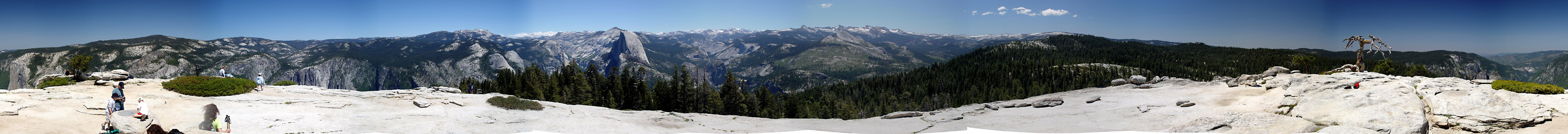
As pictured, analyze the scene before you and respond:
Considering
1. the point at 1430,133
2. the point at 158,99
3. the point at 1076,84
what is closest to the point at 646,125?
the point at 158,99

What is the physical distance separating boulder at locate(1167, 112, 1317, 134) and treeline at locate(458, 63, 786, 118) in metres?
44.8

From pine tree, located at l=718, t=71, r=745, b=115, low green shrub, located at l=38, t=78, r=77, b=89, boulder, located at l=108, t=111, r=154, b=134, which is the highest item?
low green shrub, located at l=38, t=78, r=77, b=89

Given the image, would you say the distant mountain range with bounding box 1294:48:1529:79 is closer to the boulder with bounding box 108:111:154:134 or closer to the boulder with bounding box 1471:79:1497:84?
the boulder with bounding box 1471:79:1497:84

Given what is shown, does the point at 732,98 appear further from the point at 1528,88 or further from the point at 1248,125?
the point at 1528,88

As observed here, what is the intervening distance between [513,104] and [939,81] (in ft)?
352

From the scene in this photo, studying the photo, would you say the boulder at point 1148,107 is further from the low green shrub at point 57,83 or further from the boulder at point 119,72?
the boulder at point 119,72

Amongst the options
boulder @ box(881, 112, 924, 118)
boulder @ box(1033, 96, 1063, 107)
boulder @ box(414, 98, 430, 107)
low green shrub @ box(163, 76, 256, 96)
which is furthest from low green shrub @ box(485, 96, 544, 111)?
boulder @ box(1033, 96, 1063, 107)

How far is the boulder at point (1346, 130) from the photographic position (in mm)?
15633

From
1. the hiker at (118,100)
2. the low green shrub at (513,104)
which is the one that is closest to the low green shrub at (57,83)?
the hiker at (118,100)

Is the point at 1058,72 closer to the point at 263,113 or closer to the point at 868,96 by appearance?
the point at 868,96

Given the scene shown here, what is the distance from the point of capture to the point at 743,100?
2527 inches

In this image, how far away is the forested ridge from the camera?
61.7 m

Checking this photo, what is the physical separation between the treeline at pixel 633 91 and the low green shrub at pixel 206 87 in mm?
24324

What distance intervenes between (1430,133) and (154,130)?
121 ft
